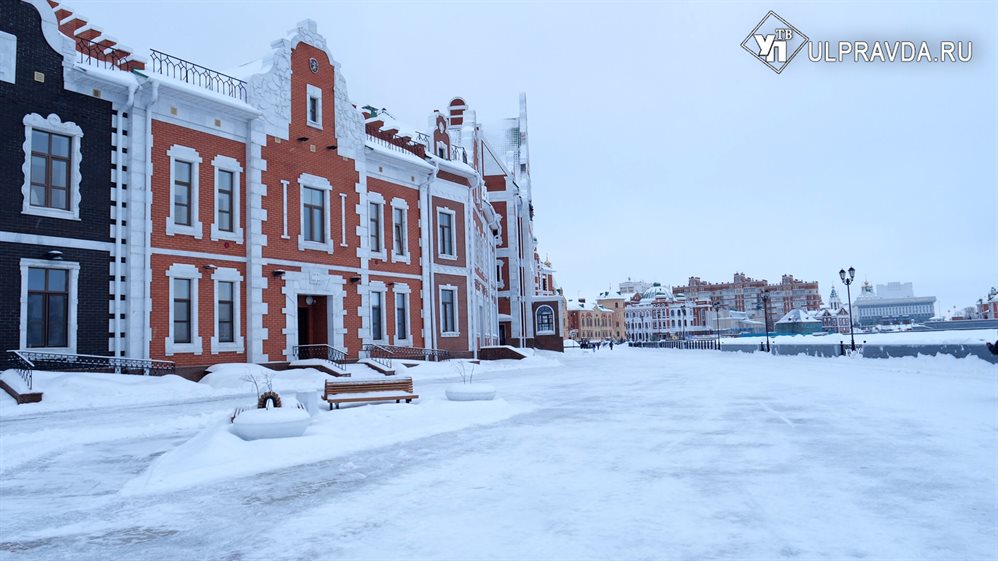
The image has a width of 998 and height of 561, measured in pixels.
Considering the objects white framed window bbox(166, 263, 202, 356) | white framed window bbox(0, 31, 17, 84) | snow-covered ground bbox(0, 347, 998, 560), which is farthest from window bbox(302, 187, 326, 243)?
snow-covered ground bbox(0, 347, 998, 560)

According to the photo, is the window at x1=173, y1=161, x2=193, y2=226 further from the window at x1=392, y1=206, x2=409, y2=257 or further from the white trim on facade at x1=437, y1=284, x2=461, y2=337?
the white trim on facade at x1=437, y1=284, x2=461, y2=337

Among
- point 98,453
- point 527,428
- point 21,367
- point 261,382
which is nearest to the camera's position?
point 98,453

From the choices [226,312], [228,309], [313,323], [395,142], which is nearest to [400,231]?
[395,142]

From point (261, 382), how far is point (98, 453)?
1092 cm

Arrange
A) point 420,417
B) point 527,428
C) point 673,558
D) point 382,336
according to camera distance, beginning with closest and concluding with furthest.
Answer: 1. point 673,558
2. point 527,428
3. point 420,417
4. point 382,336

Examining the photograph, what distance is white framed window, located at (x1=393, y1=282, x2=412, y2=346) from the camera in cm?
2947

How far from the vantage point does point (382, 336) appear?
28.7 metres

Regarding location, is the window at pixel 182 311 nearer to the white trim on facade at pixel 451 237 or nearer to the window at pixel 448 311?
the window at pixel 448 311

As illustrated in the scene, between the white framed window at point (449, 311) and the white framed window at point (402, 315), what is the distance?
2611 millimetres

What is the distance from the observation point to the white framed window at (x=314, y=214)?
83.7 ft

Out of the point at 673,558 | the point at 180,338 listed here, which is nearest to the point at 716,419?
the point at 673,558

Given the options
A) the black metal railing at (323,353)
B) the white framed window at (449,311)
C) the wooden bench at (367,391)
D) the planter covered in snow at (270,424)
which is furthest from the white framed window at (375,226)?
the planter covered in snow at (270,424)

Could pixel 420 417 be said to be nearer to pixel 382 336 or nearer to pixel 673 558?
pixel 673 558

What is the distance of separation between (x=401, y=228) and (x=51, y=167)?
46.5 ft
